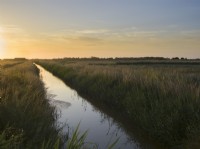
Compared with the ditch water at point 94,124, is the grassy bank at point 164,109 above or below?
above

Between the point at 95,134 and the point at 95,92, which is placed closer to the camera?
the point at 95,134

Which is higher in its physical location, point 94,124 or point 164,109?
point 164,109

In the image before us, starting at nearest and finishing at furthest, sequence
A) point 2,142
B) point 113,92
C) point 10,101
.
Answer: point 2,142 → point 10,101 → point 113,92

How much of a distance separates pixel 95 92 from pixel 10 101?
1045 cm

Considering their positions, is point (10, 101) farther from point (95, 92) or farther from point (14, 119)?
point (95, 92)

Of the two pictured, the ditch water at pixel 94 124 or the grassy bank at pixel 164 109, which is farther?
the ditch water at pixel 94 124

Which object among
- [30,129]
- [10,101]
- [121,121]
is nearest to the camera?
[30,129]

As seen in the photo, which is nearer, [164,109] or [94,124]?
[164,109]

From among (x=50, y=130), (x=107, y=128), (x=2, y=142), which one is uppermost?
(x=2, y=142)

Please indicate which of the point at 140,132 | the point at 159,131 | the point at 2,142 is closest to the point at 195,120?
the point at 159,131

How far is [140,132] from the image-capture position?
10625mm

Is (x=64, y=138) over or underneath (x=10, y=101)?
underneath

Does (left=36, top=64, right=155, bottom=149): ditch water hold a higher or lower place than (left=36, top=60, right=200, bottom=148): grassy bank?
lower

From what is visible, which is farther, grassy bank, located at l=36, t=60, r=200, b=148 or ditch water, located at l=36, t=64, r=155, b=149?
ditch water, located at l=36, t=64, r=155, b=149
